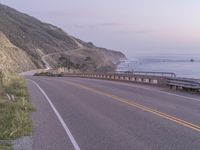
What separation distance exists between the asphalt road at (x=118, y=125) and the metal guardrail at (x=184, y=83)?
4799mm

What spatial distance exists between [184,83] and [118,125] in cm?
1467

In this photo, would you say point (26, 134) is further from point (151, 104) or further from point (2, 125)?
point (151, 104)

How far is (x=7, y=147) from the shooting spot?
11.3 m

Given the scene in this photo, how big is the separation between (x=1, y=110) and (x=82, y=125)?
12.7ft

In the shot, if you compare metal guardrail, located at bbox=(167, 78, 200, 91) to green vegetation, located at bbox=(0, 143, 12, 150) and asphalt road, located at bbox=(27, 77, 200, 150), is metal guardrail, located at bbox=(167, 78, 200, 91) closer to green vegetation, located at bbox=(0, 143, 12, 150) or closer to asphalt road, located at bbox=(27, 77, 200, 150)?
asphalt road, located at bbox=(27, 77, 200, 150)

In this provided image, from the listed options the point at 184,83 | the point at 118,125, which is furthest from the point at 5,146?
the point at 184,83

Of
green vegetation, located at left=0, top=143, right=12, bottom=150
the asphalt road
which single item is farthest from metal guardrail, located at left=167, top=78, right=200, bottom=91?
green vegetation, located at left=0, top=143, right=12, bottom=150

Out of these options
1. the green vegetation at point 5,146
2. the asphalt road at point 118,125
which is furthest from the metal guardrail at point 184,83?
the green vegetation at point 5,146

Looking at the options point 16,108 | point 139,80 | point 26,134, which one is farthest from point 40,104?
point 139,80

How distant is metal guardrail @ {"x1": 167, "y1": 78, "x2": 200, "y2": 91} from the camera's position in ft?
89.0

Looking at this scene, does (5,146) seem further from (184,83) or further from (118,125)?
(184,83)

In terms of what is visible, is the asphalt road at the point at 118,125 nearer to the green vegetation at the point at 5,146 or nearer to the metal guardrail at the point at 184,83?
the green vegetation at the point at 5,146

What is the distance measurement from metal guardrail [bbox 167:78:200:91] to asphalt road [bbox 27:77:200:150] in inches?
189

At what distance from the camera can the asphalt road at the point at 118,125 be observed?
11648 millimetres
